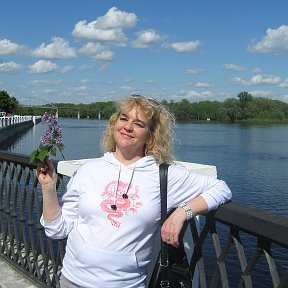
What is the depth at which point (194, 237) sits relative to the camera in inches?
109

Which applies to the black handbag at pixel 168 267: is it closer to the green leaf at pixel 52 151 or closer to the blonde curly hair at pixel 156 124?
the blonde curly hair at pixel 156 124

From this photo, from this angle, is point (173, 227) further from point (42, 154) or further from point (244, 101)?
point (244, 101)

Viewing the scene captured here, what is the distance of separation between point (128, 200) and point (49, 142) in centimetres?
62

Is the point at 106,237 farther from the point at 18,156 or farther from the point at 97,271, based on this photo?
the point at 18,156

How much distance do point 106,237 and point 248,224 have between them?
0.71 m

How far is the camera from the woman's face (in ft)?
8.24

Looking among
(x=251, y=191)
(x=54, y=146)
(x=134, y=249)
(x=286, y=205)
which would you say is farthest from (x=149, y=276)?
(x=251, y=191)

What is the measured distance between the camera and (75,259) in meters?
2.50

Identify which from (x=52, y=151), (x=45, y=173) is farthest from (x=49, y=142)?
(x=45, y=173)

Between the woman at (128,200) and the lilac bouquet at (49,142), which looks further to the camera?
the lilac bouquet at (49,142)

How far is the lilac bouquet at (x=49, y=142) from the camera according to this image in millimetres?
2619

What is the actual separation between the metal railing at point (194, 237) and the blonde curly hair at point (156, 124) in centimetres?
42

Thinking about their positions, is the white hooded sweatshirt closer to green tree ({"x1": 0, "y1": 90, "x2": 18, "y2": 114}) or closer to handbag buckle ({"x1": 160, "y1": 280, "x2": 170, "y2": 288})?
handbag buckle ({"x1": 160, "y1": 280, "x2": 170, "y2": 288})

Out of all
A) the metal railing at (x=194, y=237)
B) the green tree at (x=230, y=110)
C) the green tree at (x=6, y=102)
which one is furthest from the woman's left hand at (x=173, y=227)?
the green tree at (x=230, y=110)
